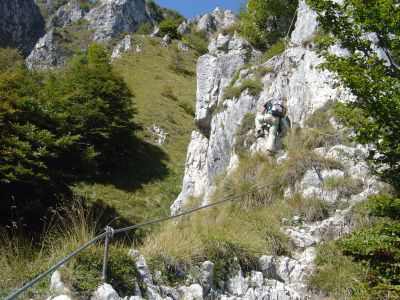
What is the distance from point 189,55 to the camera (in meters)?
47.2

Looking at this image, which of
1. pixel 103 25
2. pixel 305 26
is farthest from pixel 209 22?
pixel 305 26

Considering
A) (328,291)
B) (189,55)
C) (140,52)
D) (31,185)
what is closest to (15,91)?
(31,185)

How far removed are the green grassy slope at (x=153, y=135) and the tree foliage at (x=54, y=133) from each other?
154 centimetres

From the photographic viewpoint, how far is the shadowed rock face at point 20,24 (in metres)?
86.8

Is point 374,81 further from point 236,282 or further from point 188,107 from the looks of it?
point 188,107

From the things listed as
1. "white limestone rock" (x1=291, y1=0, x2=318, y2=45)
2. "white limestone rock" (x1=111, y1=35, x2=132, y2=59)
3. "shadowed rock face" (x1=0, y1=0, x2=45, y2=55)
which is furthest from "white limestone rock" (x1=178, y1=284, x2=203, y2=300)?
"shadowed rock face" (x1=0, y1=0, x2=45, y2=55)

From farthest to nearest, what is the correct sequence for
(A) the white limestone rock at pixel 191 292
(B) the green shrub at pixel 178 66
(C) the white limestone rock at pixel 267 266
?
(B) the green shrub at pixel 178 66 < (C) the white limestone rock at pixel 267 266 < (A) the white limestone rock at pixel 191 292

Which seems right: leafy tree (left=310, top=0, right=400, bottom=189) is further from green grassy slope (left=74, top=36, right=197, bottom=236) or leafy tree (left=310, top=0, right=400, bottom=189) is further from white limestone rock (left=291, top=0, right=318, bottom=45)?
green grassy slope (left=74, top=36, right=197, bottom=236)

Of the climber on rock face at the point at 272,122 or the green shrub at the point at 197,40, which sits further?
the green shrub at the point at 197,40

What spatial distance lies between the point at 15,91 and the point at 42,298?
14027 mm

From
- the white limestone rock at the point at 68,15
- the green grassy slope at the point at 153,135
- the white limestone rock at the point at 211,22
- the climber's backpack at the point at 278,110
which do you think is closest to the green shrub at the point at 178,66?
the green grassy slope at the point at 153,135

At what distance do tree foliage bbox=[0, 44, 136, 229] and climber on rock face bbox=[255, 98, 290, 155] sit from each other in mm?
8098

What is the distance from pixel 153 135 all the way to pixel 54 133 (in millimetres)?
9994

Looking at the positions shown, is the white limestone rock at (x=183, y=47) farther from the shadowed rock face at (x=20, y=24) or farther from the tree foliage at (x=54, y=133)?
the shadowed rock face at (x=20, y=24)
